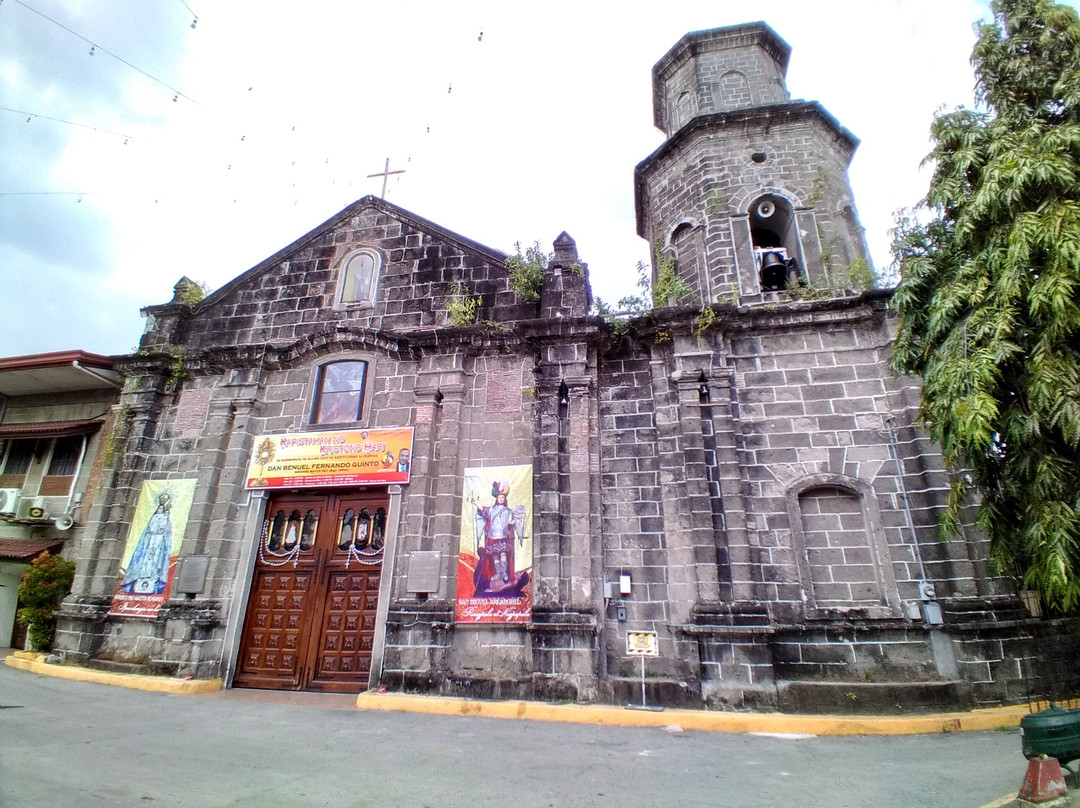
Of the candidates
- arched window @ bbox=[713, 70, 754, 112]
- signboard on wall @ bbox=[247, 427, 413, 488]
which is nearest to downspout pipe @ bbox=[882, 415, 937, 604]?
arched window @ bbox=[713, 70, 754, 112]

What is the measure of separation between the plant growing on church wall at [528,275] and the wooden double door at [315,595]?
167 inches

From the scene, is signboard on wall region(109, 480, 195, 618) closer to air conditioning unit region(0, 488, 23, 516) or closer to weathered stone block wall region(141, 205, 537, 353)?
weathered stone block wall region(141, 205, 537, 353)

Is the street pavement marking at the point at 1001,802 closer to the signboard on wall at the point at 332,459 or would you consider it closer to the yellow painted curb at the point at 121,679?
the signboard on wall at the point at 332,459

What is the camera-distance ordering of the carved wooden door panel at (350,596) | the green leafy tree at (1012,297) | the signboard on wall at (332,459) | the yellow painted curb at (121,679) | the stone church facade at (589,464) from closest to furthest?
the green leafy tree at (1012,297), the stone church facade at (589,464), the yellow painted curb at (121,679), the carved wooden door panel at (350,596), the signboard on wall at (332,459)

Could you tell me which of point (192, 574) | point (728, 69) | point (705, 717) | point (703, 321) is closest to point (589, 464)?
point (703, 321)

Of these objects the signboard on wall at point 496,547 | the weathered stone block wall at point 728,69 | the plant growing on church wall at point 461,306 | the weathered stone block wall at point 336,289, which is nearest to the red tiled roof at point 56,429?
the weathered stone block wall at point 336,289

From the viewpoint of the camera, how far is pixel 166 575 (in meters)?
9.35

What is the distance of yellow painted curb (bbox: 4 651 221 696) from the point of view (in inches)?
322

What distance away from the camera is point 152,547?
959 centimetres

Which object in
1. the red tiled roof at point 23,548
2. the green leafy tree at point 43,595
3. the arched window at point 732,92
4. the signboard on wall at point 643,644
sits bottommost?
the signboard on wall at point 643,644

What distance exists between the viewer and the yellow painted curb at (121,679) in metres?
8.18

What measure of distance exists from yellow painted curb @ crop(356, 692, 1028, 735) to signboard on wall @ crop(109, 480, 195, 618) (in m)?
5.19

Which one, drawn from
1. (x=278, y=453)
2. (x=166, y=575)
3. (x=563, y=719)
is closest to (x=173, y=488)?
(x=166, y=575)

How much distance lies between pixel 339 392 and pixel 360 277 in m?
2.49
